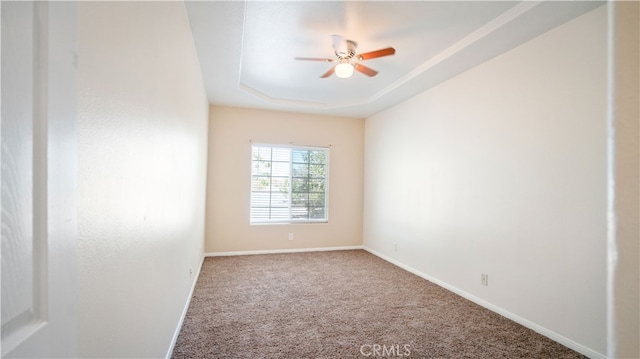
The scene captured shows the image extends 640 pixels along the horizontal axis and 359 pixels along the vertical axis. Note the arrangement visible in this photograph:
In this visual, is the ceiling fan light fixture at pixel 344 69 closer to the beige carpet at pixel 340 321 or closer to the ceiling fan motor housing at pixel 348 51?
the ceiling fan motor housing at pixel 348 51

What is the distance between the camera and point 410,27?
2.52 metres

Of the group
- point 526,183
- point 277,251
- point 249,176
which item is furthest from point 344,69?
point 277,251

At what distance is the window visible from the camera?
503cm

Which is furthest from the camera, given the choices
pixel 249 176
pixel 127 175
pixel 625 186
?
pixel 249 176

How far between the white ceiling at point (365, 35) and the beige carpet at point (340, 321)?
8.03 ft

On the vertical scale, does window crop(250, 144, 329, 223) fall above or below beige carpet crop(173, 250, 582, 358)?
above

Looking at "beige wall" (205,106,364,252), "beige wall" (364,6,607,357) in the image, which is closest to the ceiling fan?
"beige wall" (364,6,607,357)

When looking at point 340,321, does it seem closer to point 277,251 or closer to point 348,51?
point 348,51

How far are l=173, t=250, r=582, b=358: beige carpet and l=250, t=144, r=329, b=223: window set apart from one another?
143 cm

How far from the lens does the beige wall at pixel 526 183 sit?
6.81 feet

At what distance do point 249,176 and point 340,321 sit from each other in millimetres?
3041

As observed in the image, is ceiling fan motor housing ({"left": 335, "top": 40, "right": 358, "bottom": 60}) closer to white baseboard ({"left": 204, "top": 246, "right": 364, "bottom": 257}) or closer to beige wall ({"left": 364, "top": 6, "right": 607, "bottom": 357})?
beige wall ({"left": 364, "top": 6, "right": 607, "bottom": 357})

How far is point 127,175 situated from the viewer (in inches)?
42.0

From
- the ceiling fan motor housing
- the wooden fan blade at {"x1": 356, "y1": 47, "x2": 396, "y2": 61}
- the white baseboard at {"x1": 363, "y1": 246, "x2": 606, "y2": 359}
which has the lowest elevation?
the white baseboard at {"x1": 363, "y1": 246, "x2": 606, "y2": 359}
